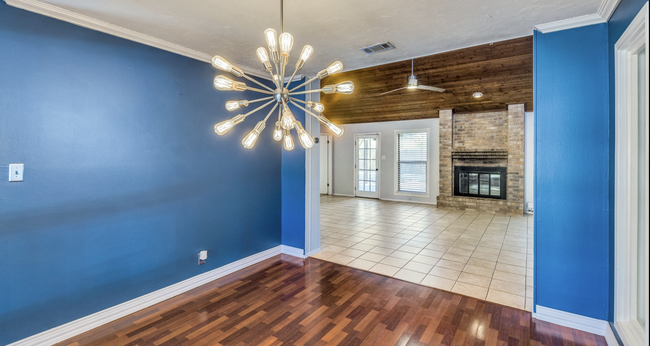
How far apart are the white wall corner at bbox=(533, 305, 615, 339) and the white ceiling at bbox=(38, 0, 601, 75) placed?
7.06 feet

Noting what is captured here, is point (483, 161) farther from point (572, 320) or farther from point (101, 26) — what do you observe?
point (101, 26)

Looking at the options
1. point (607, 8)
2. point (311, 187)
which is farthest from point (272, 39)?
point (311, 187)

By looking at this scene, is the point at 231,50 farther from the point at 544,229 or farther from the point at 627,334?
the point at 627,334

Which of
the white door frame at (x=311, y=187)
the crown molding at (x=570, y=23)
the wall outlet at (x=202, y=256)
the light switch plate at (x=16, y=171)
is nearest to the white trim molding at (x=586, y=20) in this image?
the crown molding at (x=570, y=23)

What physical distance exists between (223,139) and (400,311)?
2.35 meters

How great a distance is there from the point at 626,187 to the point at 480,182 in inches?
217

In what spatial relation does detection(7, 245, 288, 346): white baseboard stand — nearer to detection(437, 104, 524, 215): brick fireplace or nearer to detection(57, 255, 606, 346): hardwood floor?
detection(57, 255, 606, 346): hardwood floor

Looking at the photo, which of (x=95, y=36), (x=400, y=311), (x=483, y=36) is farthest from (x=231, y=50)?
(x=400, y=311)

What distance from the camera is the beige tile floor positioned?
3.11m

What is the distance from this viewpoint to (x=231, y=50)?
2863 mm

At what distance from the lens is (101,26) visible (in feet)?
7.54

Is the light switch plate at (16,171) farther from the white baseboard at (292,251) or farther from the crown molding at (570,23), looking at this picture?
the crown molding at (570,23)

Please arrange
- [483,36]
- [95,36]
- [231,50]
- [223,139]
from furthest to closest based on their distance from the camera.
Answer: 1. [223,139]
2. [231,50]
3. [483,36]
4. [95,36]

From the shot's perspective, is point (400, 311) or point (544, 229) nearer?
point (544, 229)
